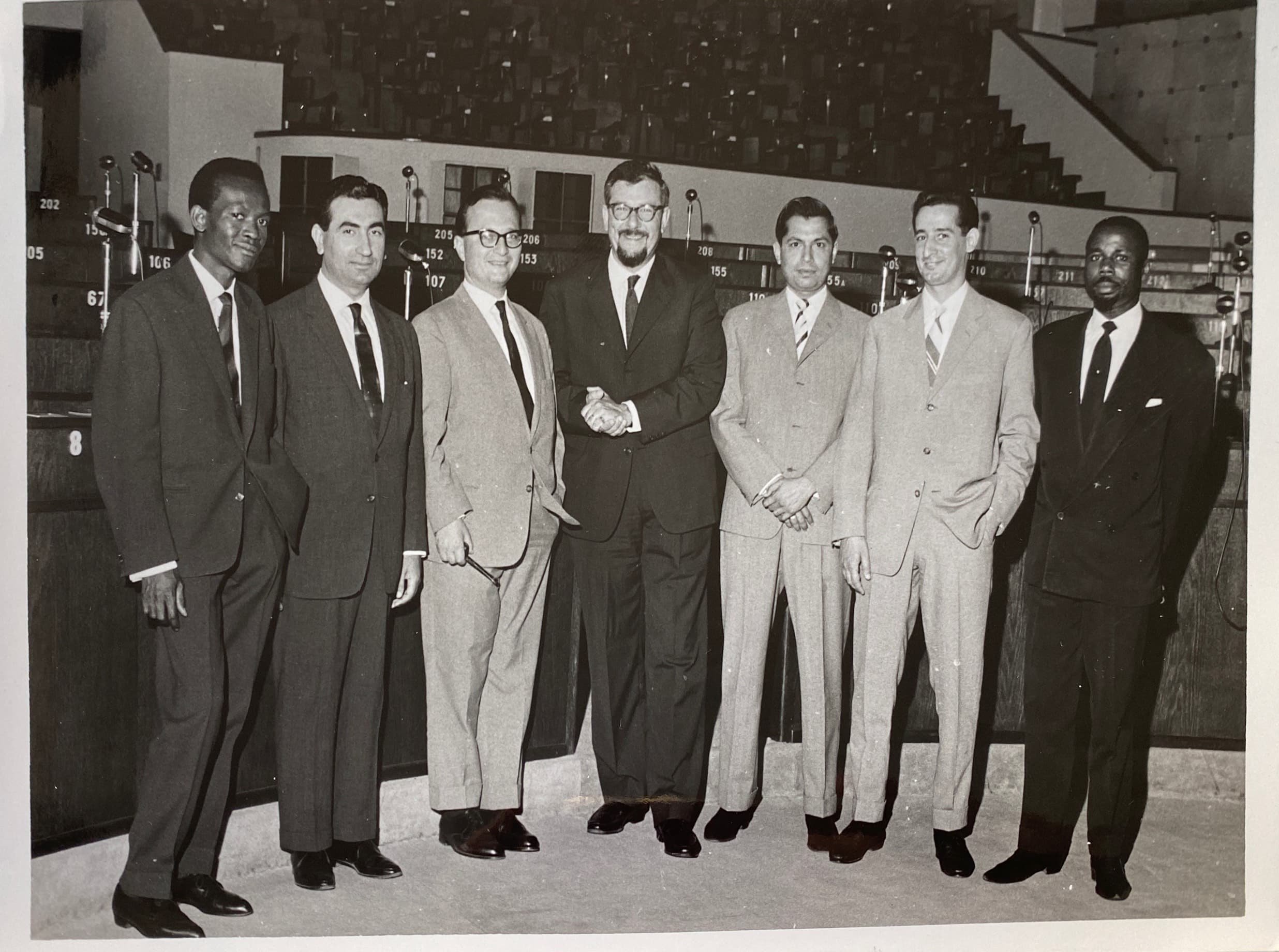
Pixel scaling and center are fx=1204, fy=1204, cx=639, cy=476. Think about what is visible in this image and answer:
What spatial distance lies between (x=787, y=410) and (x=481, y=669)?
109 cm

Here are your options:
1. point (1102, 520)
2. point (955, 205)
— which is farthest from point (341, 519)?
point (1102, 520)

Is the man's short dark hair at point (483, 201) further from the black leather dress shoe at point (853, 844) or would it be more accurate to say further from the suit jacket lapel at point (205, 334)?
the black leather dress shoe at point (853, 844)

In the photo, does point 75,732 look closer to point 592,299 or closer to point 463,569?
point 463,569

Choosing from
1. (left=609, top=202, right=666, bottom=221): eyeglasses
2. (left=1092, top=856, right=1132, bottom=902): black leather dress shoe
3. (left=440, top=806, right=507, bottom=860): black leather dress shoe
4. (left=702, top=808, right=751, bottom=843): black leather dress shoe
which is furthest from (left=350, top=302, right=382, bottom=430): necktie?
(left=1092, top=856, right=1132, bottom=902): black leather dress shoe

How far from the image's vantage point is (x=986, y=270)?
347cm

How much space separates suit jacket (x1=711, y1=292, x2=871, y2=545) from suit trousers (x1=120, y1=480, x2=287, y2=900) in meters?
1.23

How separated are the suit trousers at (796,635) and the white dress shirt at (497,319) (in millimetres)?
729

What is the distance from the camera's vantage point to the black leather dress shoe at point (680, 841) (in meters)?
3.35

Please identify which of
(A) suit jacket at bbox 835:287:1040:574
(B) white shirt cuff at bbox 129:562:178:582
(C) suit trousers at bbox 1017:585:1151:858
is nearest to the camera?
(B) white shirt cuff at bbox 129:562:178:582

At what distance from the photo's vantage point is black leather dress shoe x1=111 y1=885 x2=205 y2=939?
9.86 feet

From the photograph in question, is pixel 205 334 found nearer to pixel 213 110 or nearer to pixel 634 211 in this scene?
pixel 213 110

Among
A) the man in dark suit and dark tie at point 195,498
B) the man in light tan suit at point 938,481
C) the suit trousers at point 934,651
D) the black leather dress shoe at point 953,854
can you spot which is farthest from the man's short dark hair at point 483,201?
the black leather dress shoe at point 953,854

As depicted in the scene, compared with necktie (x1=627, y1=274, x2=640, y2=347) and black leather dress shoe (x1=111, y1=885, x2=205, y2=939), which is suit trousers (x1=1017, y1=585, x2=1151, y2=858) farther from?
black leather dress shoe (x1=111, y1=885, x2=205, y2=939)

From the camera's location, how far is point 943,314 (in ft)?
10.9
